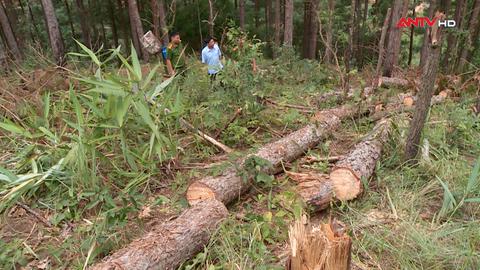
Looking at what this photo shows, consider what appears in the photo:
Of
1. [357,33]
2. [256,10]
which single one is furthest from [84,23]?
[357,33]

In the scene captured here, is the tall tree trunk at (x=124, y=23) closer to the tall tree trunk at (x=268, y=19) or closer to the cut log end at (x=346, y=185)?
the tall tree trunk at (x=268, y=19)

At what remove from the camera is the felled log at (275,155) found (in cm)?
322

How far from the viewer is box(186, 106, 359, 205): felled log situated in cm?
322

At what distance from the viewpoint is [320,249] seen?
74.8 inches

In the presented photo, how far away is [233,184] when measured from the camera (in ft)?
11.0

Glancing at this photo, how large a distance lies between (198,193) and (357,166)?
1.59m

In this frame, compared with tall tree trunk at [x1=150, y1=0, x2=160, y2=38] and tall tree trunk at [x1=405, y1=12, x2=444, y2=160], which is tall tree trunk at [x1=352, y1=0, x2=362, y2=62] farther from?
tall tree trunk at [x1=405, y1=12, x2=444, y2=160]

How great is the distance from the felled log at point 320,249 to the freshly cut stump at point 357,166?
1.34 m

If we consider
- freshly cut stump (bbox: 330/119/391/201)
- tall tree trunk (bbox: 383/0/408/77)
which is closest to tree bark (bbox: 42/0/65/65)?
freshly cut stump (bbox: 330/119/391/201)

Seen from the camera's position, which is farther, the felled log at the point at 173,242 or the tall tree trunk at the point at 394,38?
→ the tall tree trunk at the point at 394,38

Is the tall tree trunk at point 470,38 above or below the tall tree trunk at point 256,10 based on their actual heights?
below

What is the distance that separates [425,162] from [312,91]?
11.6ft

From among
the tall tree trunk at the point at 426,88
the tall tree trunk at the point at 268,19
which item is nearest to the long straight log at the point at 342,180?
the tall tree trunk at the point at 426,88

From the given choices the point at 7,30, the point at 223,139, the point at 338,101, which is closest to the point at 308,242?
the point at 223,139
